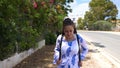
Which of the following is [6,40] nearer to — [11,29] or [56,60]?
[11,29]

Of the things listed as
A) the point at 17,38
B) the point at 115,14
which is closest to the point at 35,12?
the point at 17,38

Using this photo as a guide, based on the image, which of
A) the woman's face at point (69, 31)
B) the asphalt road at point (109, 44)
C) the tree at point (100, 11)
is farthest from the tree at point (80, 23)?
the woman's face at point (69, 31)

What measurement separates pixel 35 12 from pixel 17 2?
3853mm

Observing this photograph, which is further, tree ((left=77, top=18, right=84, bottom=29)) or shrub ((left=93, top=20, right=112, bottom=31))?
tree ((left=77, top=18, right=84, bottom=29))

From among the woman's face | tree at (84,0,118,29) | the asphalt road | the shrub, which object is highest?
tree at (84,0,118,29)

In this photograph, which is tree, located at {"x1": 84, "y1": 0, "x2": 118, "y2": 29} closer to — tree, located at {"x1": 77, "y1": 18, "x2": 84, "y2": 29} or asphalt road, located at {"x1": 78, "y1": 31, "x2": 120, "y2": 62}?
tree, located at {"x1": 77, "y1": 18, "x2": 84, "y2": 29}

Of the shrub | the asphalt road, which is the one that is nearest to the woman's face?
the asphalt road

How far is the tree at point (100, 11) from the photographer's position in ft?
254

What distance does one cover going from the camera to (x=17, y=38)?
11.1 meters

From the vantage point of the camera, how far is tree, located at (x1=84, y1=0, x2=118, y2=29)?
7738 centimetres

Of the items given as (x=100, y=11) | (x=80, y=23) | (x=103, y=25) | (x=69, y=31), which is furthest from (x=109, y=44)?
(x=80, y=23)

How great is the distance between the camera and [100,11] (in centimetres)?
7675

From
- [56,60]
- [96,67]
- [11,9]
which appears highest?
[11,9]

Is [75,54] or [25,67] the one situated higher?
[75,54]
